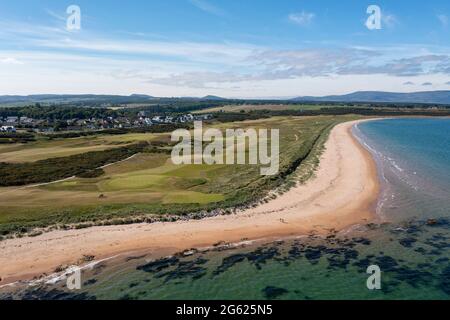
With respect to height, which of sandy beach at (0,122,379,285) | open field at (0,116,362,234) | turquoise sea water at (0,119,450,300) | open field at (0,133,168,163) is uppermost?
open field at (0,133,168,163)

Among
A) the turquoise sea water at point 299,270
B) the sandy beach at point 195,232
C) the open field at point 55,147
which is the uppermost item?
the open field at point 55,147

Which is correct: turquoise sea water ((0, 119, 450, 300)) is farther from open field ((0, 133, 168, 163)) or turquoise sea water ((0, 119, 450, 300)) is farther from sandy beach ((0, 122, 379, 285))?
open field ((0, 133, 168, 163))

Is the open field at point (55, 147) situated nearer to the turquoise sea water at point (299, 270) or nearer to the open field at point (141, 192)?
the open field at point (141, 192)

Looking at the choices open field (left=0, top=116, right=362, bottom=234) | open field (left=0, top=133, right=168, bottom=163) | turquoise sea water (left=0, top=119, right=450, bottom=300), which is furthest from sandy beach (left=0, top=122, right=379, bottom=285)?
open field (left=0, top=133, right=168, bottom=163)

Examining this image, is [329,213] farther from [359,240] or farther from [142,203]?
[142,203]

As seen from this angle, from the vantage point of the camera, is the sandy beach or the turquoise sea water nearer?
the turquoise sea water

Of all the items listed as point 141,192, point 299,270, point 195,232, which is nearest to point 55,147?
point 141,192

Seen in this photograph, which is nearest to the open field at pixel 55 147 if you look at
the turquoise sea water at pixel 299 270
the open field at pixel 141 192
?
the open field at pixel 141 192
